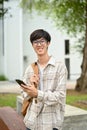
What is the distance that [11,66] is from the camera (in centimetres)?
3031

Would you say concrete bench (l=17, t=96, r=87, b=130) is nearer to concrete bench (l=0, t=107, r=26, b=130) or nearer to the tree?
concrete bench (l=0, t=107, r=26, b=130)

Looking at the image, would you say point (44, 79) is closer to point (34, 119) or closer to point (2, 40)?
point (34, 119)

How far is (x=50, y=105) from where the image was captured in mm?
3312

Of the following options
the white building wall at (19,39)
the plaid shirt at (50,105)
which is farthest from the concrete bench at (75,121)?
the white building wall at (19,39)

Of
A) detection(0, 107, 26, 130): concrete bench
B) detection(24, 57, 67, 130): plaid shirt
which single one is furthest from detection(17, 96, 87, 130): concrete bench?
detection(24, 57, 67, 130): plaid shirt

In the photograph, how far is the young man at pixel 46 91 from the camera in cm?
329

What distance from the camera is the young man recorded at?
329cm

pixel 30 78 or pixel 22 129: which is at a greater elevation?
pixel 30 78

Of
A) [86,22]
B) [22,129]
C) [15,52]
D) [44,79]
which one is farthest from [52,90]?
[15,52]

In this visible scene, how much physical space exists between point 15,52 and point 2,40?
148 cm

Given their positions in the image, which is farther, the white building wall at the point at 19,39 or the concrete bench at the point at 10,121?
the white building wall at the point at 19,39

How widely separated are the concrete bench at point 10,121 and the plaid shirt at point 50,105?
8.7 inches

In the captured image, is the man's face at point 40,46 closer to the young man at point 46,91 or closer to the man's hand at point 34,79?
the young man at point 46,91

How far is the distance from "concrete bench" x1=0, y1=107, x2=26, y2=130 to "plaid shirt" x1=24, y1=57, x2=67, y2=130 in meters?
0.22
